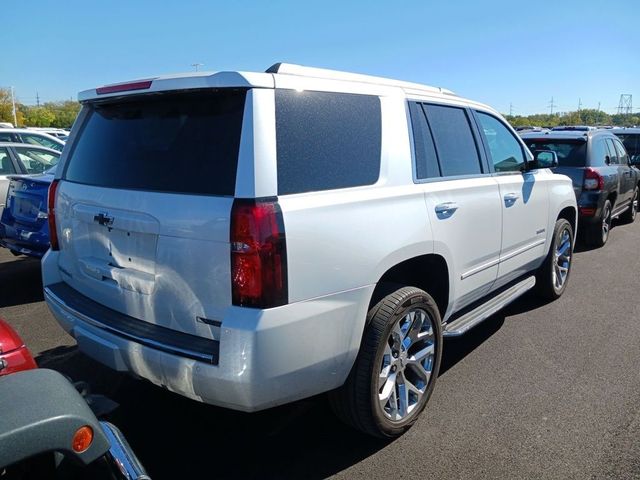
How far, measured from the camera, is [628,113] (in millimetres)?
80938

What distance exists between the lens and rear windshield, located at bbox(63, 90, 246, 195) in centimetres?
239

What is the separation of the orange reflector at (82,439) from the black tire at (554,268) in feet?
15.6

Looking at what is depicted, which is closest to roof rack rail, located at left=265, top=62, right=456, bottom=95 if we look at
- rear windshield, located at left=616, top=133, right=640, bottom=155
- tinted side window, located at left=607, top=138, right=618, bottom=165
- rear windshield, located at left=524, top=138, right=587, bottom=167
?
rear windshield, located at left=524, top=138, right=587, bottom=167

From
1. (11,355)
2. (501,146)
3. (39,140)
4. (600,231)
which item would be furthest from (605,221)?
(39,140)

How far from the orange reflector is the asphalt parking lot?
132cm

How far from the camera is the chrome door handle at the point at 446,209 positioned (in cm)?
325

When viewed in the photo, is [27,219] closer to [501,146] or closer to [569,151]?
[501,146]

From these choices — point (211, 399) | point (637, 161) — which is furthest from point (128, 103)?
point (637, 161)

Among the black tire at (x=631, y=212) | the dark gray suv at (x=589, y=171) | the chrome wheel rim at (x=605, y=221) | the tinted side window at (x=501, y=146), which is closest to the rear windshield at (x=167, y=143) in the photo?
the tinted side window at (x=501, y=146)

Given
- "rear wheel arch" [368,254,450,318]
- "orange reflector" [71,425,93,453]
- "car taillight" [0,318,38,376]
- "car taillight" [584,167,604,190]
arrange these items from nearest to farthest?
"orange reflector" [71,425,93,453], "car taillight" [0,318,38,376], "rear wheel arch" [368,254,450,318], "car taillight" [584,167,604,190]

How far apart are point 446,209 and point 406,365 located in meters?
1.02

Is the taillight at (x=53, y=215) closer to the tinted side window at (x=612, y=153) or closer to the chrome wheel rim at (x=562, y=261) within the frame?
the chrome wheel rim at (x=562, y=261)

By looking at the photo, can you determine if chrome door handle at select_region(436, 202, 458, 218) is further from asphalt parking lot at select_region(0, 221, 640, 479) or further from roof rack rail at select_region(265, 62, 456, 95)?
asphalt parking lot at select_region(0, 221, 640, 479)

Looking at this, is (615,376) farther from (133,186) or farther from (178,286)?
(133,186)
